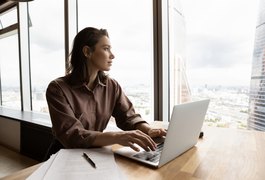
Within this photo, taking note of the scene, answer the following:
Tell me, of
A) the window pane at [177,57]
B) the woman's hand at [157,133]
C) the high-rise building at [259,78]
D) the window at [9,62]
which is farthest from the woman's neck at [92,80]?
the window at [9,62]

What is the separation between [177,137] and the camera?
0.72 m

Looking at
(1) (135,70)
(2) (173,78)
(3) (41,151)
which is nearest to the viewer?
(2) (173,78)

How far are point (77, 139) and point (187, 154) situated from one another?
0.44m

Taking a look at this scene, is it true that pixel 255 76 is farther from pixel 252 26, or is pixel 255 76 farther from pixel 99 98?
pixel 99 98

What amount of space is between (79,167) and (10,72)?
4006 millimetres

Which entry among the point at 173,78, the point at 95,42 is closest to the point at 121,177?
the point at 95,42

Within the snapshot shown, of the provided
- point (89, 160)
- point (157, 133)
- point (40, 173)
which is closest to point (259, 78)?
point (157, 133)

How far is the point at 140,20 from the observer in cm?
201

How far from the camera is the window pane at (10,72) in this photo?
3645mm

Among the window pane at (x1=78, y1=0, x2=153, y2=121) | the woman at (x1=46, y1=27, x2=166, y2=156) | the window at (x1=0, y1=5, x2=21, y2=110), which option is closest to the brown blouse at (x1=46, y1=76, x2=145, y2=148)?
the woman at (x1=46, y1=27, x2=166, y2=156)

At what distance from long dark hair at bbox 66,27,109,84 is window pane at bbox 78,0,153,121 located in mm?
745

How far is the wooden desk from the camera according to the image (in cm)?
62

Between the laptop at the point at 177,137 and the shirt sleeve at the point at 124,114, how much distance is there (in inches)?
11.2

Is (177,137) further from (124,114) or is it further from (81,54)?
(81,54)
